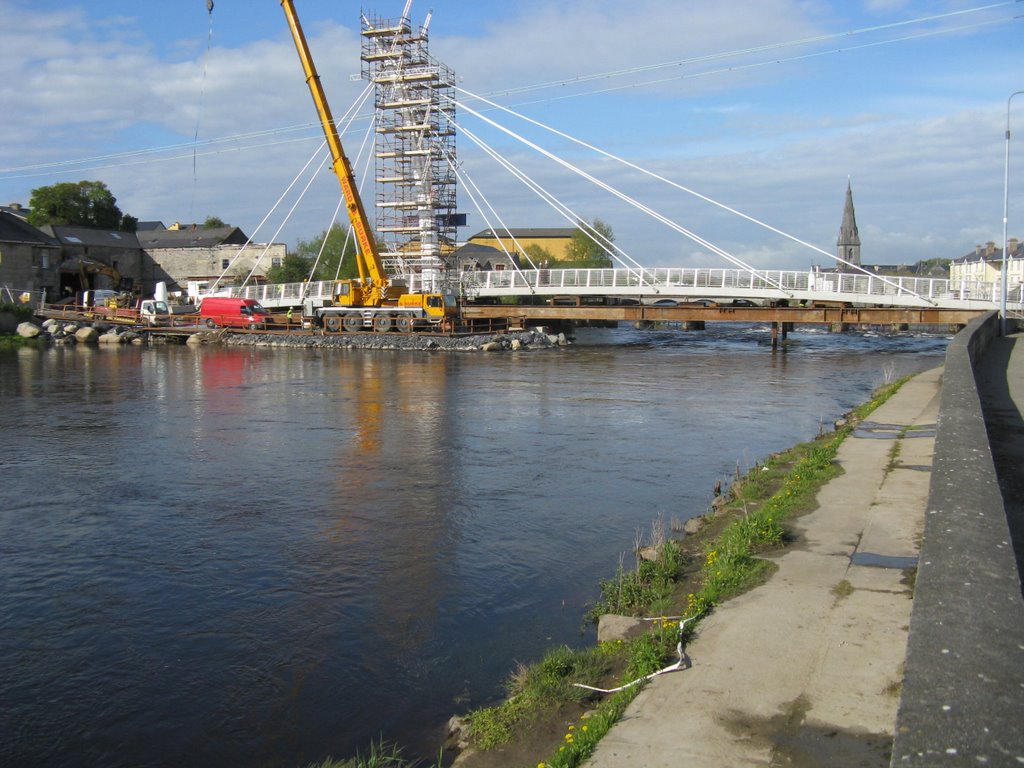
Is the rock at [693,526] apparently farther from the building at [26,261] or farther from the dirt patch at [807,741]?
the building at [26,261]

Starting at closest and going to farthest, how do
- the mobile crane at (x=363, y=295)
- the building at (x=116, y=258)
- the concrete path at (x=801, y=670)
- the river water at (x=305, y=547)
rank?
the concrete path at (x=801, y=670), the river water at (x=305, y=547), the mobile crane at (x=363, y=295), the building at (x=116, y=258)

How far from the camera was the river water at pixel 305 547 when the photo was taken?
6590mm

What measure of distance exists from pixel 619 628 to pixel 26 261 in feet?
228

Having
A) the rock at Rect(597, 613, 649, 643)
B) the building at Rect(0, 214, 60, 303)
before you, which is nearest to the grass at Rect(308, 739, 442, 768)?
the rock at Rect(597, 613, 649, 643)

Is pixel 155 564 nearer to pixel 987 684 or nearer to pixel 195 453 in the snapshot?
pixel 195 453

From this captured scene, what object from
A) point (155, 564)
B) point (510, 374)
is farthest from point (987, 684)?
point (510, 374)

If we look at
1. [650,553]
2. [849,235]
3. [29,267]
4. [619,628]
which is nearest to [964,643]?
[619,628]

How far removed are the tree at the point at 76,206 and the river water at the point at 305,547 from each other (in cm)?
6672

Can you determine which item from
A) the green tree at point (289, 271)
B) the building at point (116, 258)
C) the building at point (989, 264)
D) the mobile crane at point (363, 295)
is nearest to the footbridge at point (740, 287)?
the mobile crane at point (363, 295)

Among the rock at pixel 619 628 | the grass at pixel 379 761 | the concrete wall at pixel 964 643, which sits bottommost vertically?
the grass at pixel 379 761

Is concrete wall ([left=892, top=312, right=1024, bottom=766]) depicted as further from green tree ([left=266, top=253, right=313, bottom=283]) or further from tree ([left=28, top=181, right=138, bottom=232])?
tree ([left=28, top=181, right=138, bottom=232])

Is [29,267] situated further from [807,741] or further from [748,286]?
[807,741]

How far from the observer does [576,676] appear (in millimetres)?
6332

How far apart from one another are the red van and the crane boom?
22.0ft
